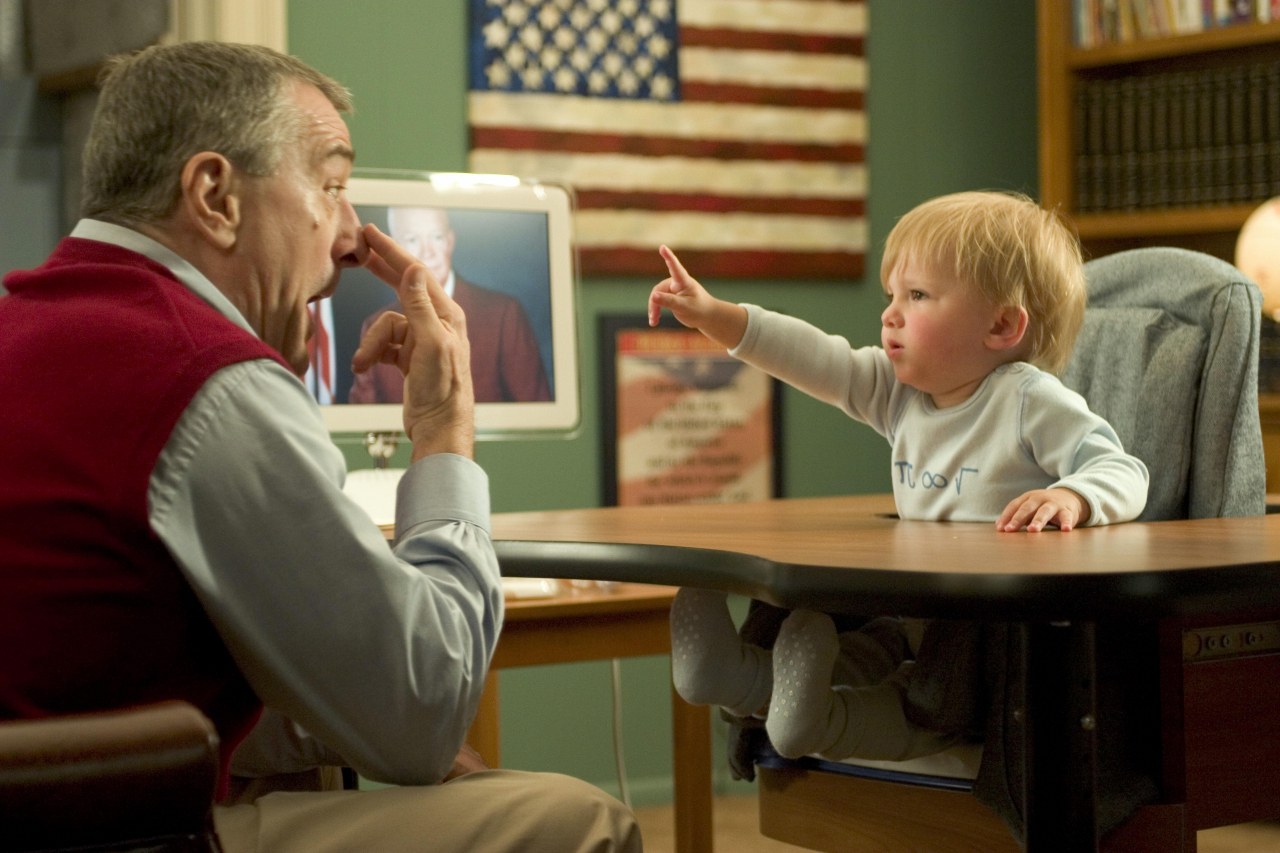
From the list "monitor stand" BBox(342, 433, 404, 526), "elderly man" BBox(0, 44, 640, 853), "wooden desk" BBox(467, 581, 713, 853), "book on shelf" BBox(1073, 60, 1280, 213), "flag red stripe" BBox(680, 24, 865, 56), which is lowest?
"wooden desk" BBox(467, 581, 713, 853)

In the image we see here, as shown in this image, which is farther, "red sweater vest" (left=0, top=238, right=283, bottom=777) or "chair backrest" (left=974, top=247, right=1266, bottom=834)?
"chair backrest" (left=974, top=247, right=1266, bottom=834)

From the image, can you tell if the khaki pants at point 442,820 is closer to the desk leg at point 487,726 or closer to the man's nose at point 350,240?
the man's nose at point 350,240

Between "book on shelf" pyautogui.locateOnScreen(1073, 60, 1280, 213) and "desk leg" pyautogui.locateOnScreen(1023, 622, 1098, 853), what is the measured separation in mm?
2863

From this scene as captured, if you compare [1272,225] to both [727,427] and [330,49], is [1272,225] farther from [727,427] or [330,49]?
[330,49]

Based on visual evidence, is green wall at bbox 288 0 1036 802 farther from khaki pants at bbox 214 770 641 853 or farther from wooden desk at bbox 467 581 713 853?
khaki pants at bbox 214 770 641 853

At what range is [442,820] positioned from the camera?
1.15m

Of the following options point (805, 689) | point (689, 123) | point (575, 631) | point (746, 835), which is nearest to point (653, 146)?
point (689, 123)

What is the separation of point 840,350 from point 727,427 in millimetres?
1991

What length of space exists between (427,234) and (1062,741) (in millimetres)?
1414

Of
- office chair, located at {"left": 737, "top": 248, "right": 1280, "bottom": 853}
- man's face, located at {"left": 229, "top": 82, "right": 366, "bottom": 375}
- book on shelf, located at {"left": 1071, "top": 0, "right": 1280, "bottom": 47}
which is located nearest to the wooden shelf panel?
book on shelf, located at {"left": 1071, "top": 0, "right": 1280, "bottom": 47}

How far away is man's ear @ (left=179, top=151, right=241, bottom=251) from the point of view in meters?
1.17

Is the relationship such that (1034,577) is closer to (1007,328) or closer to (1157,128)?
(1007,328)

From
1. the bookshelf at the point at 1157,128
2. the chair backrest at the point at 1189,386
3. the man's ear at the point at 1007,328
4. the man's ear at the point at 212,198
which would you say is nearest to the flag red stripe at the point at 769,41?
the bookshelf at the point at 1157,128

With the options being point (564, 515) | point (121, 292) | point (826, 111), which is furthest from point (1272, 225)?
point (121, 292)
